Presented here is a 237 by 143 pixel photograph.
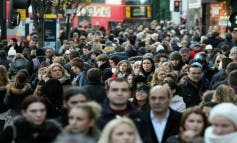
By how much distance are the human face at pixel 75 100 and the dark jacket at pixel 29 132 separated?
2.18ft

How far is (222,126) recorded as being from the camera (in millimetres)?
8727

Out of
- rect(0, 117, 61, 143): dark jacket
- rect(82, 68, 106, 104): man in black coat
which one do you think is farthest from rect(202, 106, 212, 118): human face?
rect(82, 68, 106, 104): man in black coat

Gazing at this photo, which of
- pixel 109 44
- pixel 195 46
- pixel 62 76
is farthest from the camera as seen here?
pixel 109 44

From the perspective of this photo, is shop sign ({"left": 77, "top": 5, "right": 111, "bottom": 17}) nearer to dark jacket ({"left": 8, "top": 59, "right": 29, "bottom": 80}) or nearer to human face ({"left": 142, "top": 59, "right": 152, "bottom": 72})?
dark jacket ({"left": 8, "top": 59, "right": 29, "bottom": 80})

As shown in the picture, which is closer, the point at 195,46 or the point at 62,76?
the point at 62,76

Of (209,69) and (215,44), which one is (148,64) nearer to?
(209,69)

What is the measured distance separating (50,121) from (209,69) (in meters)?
10.4

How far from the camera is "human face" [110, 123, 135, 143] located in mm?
8445

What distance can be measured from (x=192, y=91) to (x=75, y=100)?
229 inches

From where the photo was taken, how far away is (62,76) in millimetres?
16719

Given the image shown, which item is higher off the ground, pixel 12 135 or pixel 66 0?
pixel 66 0

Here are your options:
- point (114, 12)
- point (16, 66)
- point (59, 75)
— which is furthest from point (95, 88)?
point (114, 12)

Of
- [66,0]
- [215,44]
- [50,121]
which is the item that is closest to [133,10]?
[66,0]

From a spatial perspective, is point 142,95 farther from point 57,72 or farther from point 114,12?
point 114,12
